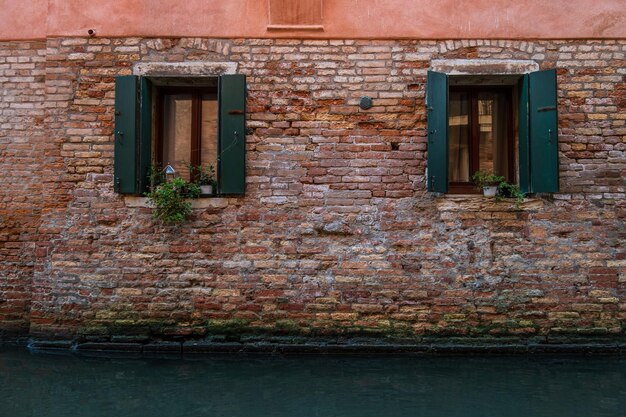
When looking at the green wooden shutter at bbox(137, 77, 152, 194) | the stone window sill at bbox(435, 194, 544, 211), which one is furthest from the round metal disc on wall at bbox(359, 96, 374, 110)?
the green wooden shutter at bbox(137, 77, 152, 194)

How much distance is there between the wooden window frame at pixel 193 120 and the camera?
18.9ft

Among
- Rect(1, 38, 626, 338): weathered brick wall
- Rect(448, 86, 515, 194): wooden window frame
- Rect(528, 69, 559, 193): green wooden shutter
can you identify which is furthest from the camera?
Rect(448, 86, 515, 194): wooden window frame

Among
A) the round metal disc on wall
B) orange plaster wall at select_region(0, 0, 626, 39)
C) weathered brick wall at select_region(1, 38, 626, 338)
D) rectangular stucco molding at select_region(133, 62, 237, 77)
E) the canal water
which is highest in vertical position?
orange plaster wall at select_region(0, 0, 626, 39)

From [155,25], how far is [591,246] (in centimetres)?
524

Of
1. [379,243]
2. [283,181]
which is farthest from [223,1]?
[379,243]

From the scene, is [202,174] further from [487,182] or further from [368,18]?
[487,182]

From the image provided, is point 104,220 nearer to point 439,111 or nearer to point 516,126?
point 439,111

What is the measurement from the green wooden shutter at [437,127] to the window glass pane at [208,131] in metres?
2.38

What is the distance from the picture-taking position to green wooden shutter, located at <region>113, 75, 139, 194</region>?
17.7ft

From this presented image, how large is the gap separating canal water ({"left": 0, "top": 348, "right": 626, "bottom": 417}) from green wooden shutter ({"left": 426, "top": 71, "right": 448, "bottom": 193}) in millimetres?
1887

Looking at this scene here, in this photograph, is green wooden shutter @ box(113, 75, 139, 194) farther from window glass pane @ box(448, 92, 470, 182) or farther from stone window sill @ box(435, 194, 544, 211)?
window glass pane @ box(448, 92, 470, 182)

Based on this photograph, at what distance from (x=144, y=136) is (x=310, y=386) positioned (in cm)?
318

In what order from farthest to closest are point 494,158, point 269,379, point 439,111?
→ point 494,158, point 439,111, point 269,379

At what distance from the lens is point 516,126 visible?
5594mm
